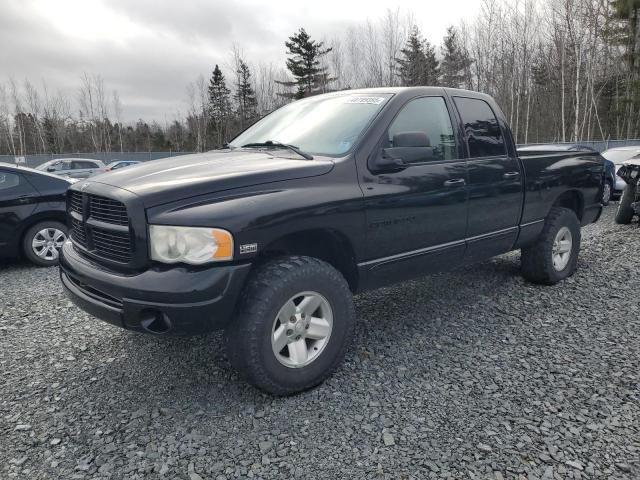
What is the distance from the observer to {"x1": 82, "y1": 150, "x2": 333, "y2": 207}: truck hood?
99.6 inches

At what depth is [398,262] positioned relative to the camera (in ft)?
10.8

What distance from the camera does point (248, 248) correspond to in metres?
2.54

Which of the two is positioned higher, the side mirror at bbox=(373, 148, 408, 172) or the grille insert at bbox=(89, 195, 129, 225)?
the side mirror at bbox=(373, 148, 408, 172)

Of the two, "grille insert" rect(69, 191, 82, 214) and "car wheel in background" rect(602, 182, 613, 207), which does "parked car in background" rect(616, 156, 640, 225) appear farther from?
"grille insert" rect(69, 191, 82, 214)

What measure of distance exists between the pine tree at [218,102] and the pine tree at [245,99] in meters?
3.13

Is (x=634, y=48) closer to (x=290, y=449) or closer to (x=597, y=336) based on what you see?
Answer: (x=597, y=336)

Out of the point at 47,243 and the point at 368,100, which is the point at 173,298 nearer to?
the point at 368,100

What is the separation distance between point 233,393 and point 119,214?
127cm

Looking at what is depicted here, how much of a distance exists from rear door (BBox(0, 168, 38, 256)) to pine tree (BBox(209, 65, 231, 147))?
4662cm

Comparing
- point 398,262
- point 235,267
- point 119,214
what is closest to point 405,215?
point 398,262

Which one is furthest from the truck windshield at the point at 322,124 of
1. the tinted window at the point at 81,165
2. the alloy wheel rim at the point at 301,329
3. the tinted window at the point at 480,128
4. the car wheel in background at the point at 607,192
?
the tinted window at the point at 81,165

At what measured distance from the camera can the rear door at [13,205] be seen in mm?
5906

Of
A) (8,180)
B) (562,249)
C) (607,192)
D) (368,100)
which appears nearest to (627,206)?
(607,192)

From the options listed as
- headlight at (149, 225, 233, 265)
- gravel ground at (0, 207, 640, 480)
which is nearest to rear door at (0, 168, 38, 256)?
gravel ground at (0, 207, 640, 480)
